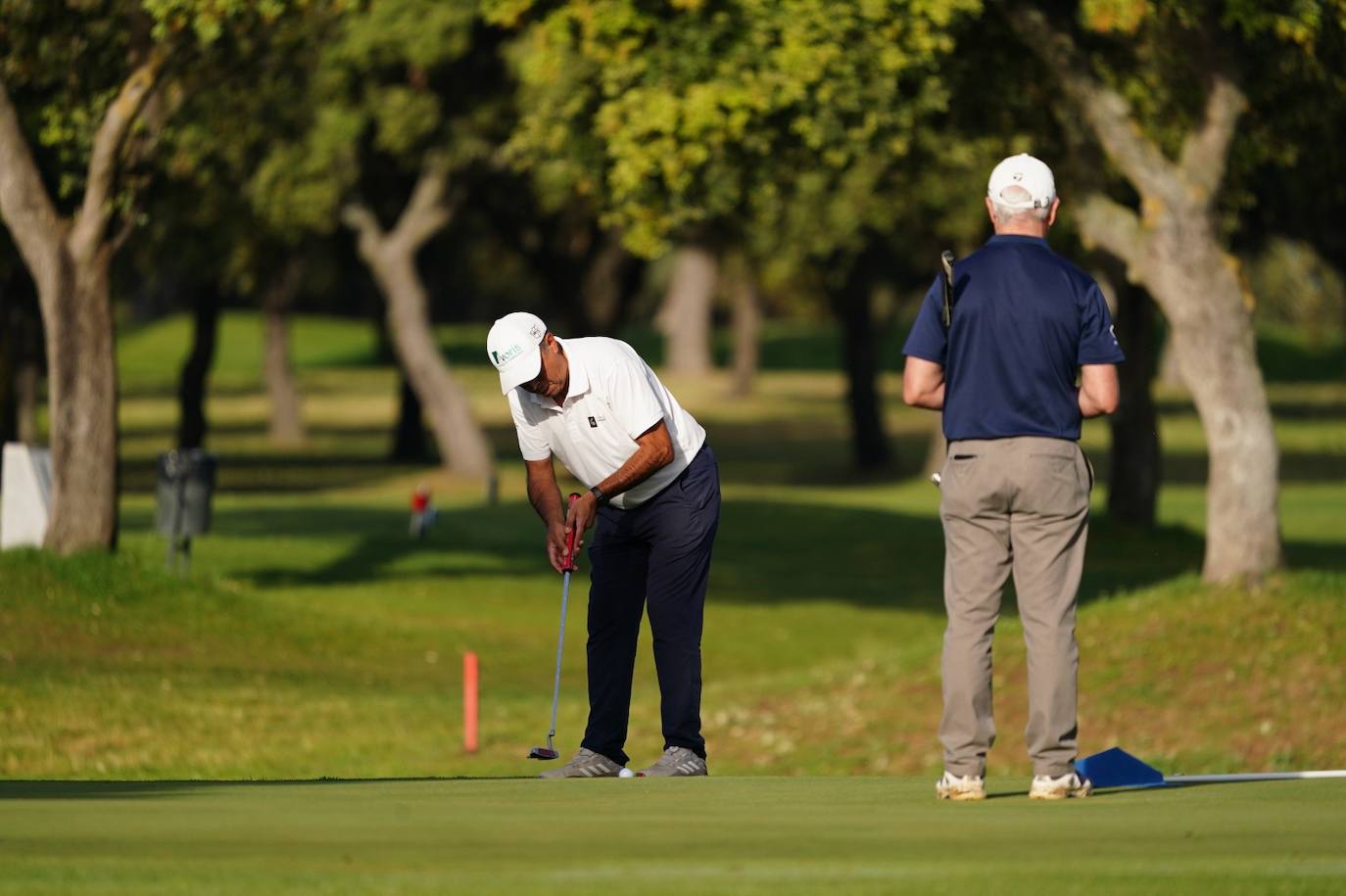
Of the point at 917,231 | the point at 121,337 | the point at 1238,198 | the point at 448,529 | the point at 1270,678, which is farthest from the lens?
the point at 121,337

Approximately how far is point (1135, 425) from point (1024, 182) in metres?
23.5

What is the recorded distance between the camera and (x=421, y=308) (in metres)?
40.6

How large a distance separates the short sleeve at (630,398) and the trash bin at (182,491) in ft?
43.4

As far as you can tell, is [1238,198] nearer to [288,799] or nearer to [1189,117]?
[1189,117]

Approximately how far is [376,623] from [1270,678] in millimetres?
9033

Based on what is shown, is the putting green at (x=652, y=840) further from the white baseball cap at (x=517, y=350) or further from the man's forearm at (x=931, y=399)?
the white baseball cap at (x=517, y=350)

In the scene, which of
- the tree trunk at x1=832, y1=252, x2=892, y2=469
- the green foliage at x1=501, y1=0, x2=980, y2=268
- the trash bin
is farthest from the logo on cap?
the tree trunk at x1=832, y1=252, x2=892, y2=469

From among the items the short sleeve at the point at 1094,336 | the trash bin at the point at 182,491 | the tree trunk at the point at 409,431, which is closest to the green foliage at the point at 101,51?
the trash bin at the point at 182,491

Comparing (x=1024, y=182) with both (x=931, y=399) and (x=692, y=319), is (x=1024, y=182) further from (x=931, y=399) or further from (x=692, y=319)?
(x=692, y=319)

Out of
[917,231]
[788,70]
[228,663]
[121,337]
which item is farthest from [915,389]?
[121,337]

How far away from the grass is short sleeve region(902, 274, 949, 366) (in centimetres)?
153

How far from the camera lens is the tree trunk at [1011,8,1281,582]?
59.9ft

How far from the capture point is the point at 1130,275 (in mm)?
18641

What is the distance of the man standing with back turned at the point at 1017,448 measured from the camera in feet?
26.6
